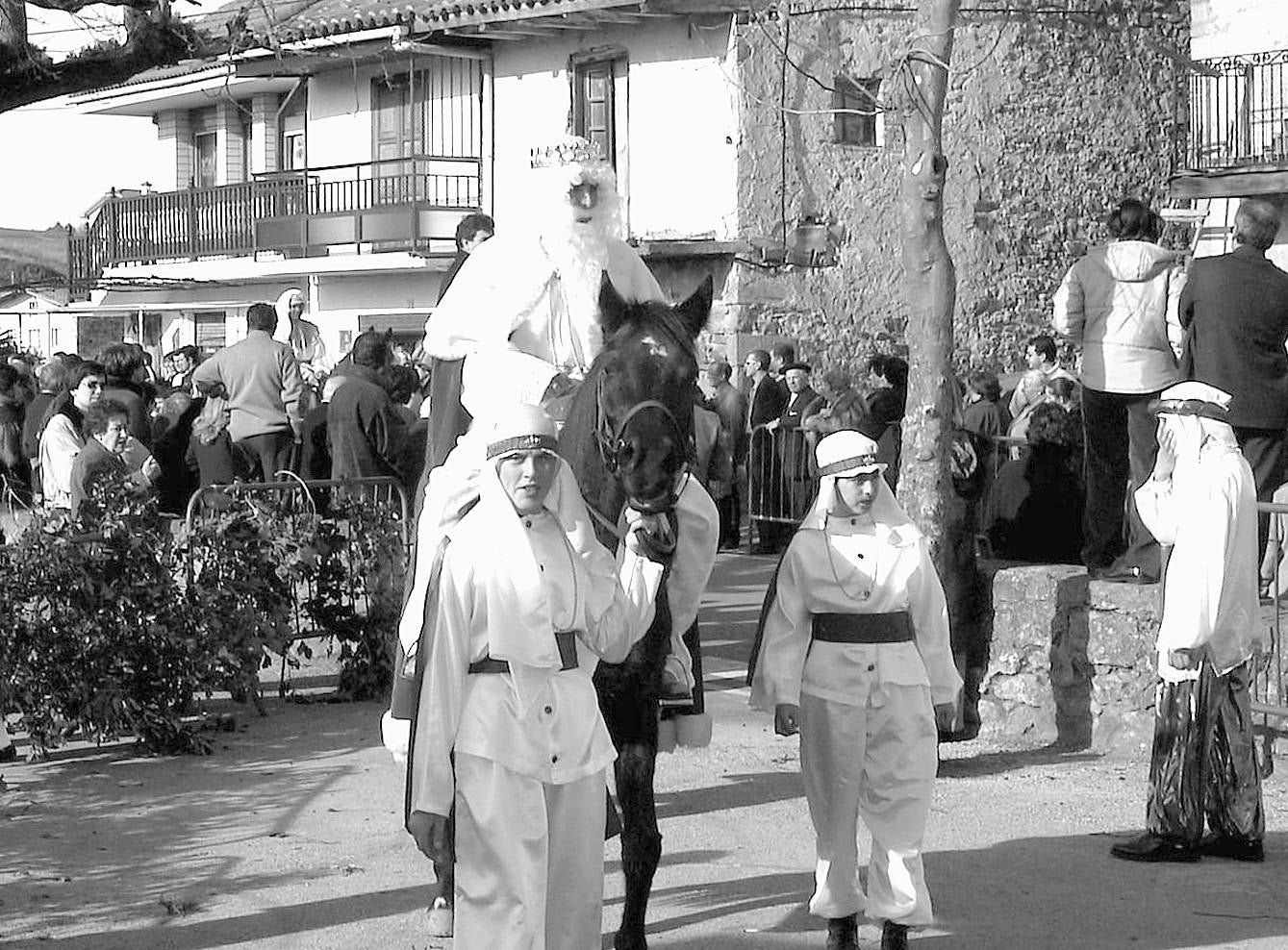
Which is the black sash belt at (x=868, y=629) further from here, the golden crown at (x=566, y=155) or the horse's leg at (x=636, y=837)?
the golden crown at (x=566, y=155)

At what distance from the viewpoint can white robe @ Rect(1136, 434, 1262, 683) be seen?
7617 millimetres

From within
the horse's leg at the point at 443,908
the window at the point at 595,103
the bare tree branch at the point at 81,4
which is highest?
A: the window at the point at 595,103

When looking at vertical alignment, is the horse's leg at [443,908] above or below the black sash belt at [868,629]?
below

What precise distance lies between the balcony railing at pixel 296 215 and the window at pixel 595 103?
3271 millimetres

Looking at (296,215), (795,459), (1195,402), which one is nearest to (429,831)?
(1195,402)

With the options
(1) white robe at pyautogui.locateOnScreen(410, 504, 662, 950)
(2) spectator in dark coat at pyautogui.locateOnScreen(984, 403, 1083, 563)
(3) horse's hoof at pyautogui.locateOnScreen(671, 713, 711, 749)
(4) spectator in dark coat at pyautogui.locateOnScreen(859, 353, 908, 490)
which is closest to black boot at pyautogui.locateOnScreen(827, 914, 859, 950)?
(3) horse's hoof at pyautogui.locateOnScreen(671, 713, 711, 749)

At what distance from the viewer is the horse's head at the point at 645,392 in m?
5.66

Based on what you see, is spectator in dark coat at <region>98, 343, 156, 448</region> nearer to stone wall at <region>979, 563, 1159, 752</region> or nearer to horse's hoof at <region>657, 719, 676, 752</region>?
stone wall at <region>979, 563, 1159, 752</region>

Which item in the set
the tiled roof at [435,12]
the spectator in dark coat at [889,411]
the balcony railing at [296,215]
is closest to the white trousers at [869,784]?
the spectator in dark coat at [889,411]

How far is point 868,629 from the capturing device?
674 centimetres

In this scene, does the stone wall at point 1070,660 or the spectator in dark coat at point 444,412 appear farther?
the stone wall at point 1070,660

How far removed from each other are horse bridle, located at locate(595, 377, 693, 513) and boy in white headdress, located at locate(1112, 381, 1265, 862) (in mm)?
2616

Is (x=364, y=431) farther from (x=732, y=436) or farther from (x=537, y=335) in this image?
(x=537, y=335)

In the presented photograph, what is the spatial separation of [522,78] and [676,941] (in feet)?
79.1
